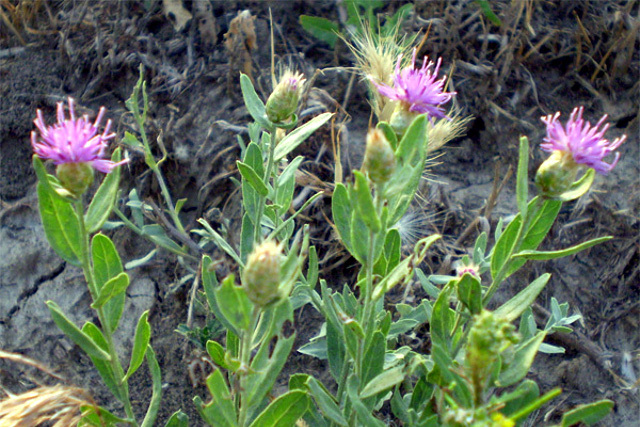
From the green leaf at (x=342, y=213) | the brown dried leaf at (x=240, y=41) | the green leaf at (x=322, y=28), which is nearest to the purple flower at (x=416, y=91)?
the green leaf at (x=342, y=213)

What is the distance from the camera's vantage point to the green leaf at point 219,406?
1.35 metres

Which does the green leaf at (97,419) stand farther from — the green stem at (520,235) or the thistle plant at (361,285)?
the green stem at (520,235)

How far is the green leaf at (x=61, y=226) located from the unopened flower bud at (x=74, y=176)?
11 centimetres

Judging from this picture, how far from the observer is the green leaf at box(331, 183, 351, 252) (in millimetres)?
1636

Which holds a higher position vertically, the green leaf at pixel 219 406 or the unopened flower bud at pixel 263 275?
the unopened flower bud at pixel 263 275

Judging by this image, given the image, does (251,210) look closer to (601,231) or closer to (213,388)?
(213,388)

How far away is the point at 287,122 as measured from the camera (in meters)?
1.81

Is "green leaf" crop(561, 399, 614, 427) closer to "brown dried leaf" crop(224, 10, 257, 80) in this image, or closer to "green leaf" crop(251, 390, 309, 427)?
"green leaf" crop(251, 390, 309, 427)

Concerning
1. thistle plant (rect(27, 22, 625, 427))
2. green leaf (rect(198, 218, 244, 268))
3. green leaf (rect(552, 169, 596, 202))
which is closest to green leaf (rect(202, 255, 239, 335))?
thistle plant (rect(27, 22, 625, 427))

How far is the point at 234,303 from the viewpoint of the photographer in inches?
50.6

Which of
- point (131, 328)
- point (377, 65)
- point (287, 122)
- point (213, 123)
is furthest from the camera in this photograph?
point (213, 123)

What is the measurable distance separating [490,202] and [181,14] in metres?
1.99

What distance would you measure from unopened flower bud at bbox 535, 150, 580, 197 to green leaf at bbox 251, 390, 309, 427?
0.81 m

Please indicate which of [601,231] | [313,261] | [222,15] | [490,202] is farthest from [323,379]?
[222,15]
